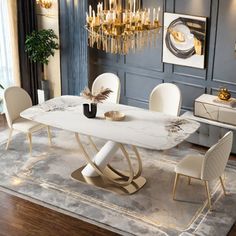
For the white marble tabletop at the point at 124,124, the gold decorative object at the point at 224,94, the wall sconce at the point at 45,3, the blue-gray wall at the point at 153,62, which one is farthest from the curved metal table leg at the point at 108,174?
the wall sconce at the point at 45,3

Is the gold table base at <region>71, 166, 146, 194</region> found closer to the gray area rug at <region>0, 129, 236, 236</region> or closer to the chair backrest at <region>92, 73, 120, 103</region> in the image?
the gray area rug at <region>0, 129, 236, 236</region>

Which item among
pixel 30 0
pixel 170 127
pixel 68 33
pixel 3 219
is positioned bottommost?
pixel 3 219

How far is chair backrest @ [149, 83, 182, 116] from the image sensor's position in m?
5.91

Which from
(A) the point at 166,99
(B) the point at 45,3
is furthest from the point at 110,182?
(B) the point at 45,3

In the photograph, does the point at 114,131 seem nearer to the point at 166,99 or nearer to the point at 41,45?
the point at 166,99

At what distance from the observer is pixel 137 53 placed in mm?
6895

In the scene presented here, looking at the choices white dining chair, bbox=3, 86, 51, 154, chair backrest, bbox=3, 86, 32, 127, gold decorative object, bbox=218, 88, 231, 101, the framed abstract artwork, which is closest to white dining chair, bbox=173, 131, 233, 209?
gold decorative object, bbox=218, 88, 231, 101

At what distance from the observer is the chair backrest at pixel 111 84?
626cm

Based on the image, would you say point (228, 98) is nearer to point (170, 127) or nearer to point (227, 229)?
point (170, 127)

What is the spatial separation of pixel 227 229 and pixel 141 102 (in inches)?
116

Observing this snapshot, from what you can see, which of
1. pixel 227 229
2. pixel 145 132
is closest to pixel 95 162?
pixel 145 132

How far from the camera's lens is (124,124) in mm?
5066

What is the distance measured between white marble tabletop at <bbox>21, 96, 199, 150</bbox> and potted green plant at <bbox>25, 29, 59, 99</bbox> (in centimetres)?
162

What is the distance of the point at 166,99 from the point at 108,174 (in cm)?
122
